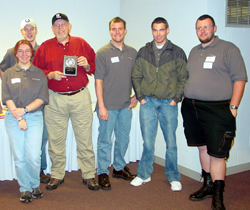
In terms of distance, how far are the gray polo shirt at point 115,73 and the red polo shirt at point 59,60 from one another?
0.18m

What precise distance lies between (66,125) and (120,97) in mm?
631

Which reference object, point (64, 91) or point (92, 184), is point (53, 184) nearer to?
point (92, 184)

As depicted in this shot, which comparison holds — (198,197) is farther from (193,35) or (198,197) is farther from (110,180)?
(193,35)

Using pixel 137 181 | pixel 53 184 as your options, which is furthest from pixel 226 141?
pixel 53 184

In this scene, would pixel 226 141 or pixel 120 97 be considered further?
pixel 120 97

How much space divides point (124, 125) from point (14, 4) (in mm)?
2570

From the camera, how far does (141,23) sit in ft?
13.2

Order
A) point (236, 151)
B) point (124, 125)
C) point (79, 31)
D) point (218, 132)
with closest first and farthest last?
1. point (218, 132)
2. point (124, 125)
3. point (236, 151)
4. point (79, 31)

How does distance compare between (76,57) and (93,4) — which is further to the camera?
(93,4)

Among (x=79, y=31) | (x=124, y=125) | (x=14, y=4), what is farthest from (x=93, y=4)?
(x=124, y=125)

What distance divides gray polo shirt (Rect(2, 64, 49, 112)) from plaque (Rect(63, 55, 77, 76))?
0.24 m

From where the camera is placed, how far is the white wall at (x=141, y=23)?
3148 millimetres

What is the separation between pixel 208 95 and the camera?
242 cm

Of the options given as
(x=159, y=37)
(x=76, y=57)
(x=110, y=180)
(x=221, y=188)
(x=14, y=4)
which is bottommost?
(x=110, y=180)
